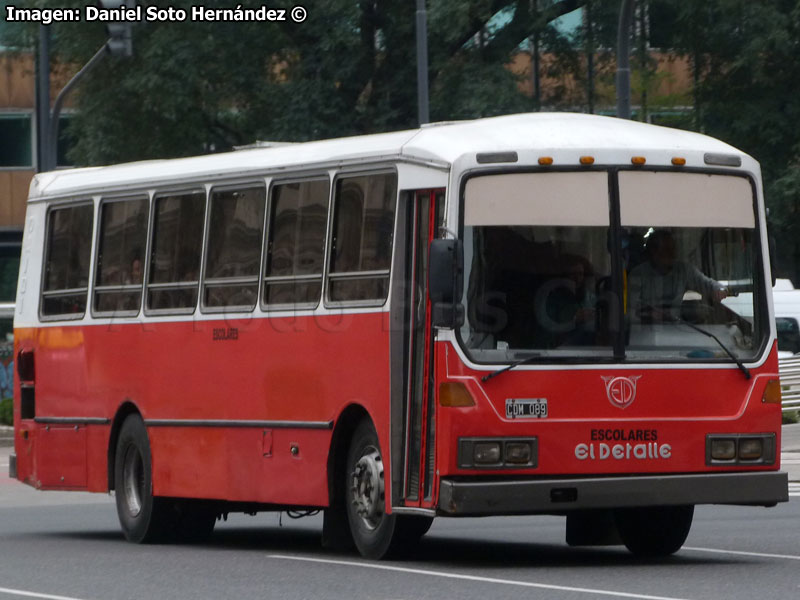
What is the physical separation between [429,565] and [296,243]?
8.42 feet

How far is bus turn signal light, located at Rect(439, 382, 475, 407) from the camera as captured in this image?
1233 centimetres

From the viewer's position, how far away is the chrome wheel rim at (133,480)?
54.2 feet

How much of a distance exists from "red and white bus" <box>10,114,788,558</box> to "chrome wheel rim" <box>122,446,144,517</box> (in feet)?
5.47

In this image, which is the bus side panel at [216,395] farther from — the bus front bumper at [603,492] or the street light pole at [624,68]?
the street light pole at [624,68]

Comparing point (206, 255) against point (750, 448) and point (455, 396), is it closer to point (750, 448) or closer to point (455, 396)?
point (455, 396)

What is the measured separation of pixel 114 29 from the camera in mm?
26547

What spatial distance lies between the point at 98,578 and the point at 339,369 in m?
2.07

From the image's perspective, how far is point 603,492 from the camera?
12422 millimetres

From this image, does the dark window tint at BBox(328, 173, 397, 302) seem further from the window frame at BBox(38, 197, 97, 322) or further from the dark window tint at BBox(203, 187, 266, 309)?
the window frame at BBox(38, 197, 97, 322)

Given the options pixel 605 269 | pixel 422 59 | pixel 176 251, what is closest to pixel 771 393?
pixel 605 269

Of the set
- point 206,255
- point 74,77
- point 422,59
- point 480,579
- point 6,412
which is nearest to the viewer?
point 480,579

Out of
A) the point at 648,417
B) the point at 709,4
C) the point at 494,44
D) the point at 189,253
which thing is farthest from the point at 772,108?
the point at 648,417

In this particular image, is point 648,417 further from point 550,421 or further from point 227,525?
point 227,525

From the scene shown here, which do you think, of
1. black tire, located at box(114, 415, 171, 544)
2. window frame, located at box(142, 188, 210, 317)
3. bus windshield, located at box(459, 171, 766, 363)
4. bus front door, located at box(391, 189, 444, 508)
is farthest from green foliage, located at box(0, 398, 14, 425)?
bus windshield, located at box(459, 171, 766, 363)
